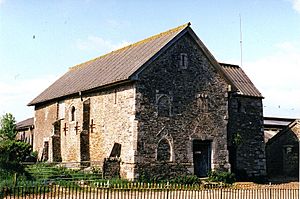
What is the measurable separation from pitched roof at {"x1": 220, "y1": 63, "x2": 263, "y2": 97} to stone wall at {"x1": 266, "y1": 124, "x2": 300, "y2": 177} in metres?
5.35

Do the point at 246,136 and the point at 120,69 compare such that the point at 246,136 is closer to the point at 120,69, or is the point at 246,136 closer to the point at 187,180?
the point at 187,180

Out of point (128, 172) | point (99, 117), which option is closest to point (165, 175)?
point (128, 172)

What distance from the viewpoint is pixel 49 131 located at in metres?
39.2

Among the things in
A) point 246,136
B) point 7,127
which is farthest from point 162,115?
point 7,127

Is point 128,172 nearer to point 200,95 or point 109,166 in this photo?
point 109,166

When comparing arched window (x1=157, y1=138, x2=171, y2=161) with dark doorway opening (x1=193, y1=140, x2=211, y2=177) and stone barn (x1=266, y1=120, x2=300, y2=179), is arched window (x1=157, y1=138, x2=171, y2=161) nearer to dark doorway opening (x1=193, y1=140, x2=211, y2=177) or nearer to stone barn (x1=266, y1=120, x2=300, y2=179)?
dark doorway opening (x1=193, y1=140, x2=211, y2=177)

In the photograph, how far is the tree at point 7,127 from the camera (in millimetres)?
45081

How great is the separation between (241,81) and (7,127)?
2601cm

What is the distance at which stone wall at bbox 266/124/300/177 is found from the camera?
124 feet

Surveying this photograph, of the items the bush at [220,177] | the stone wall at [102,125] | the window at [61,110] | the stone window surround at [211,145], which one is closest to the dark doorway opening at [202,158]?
the stone window surround at [211,145]

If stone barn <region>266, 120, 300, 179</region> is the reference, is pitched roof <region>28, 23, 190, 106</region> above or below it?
above

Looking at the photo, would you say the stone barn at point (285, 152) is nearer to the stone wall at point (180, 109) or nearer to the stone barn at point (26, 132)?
the stone wall at point (180, 109)

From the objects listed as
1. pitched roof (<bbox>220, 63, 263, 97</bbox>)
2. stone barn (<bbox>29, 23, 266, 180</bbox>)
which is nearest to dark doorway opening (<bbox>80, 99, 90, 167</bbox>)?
stone barn (<bbox>29, 23, 266, 180</bbox>)

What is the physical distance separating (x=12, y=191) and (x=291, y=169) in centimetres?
2775
